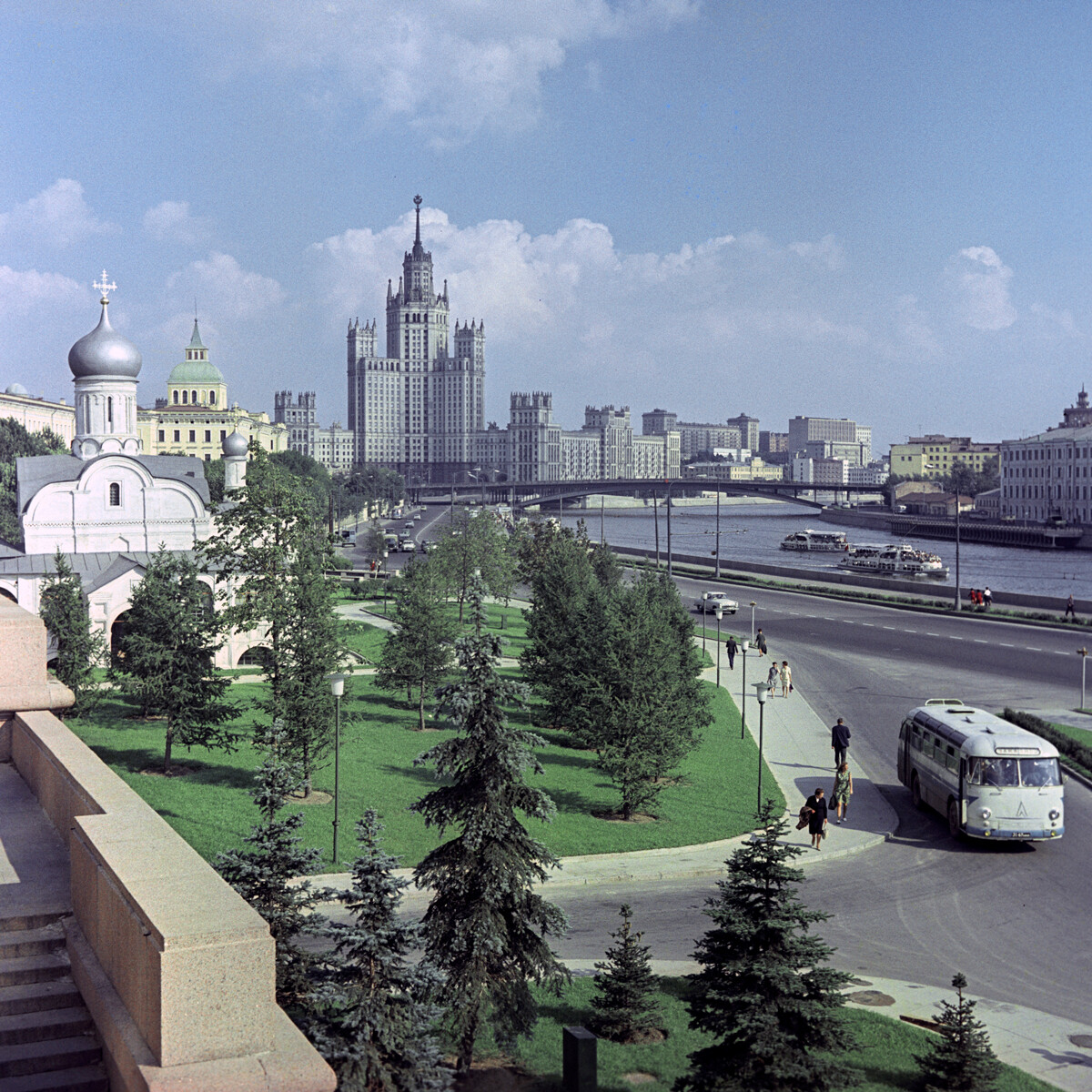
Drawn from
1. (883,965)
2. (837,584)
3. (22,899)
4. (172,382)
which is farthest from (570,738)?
(172,382)

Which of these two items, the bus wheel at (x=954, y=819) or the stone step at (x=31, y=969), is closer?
the stone step at (x=31, y=969)

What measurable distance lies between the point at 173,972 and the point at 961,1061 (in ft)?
30.8

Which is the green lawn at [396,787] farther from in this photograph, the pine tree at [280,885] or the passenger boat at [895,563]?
the passenger boat at [895,563]

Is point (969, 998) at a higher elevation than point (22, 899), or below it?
below

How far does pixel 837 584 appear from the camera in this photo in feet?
236

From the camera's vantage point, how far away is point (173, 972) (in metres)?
4.86

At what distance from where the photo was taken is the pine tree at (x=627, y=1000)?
13.0 metres

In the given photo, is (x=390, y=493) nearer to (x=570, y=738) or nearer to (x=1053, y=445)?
(x=1053, y=445)

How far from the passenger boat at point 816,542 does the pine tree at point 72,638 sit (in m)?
111

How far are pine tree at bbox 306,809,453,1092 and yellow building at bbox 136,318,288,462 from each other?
13553 centimetres

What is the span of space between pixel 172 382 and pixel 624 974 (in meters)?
141

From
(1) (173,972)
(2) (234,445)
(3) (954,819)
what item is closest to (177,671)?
(3) (954,819)

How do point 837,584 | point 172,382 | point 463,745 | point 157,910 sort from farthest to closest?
1. point 172,382
2. point 837,584
3. point 463,745
4. point 157,910

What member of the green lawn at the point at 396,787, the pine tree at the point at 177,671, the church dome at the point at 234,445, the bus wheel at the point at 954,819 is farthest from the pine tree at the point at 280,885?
the church dome at the point at 234,445
